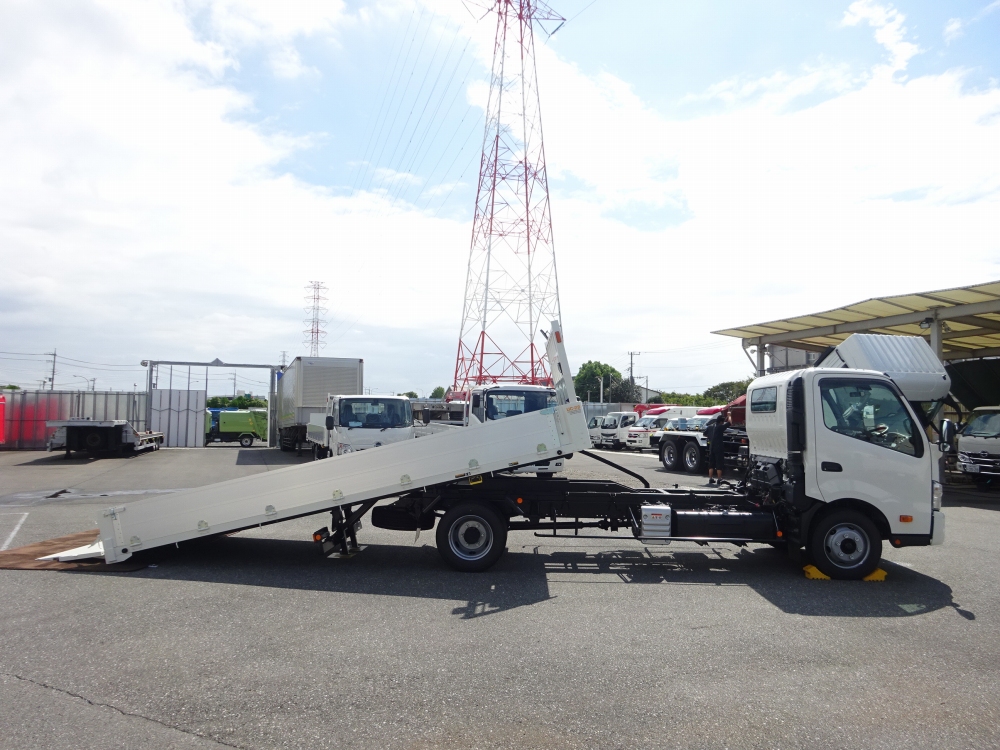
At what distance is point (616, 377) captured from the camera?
3878 inches

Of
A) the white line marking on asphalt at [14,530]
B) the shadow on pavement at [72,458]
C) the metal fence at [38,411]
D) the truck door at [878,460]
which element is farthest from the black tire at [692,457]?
the metal fence at [38,411]

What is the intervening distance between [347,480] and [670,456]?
16582 millimetres

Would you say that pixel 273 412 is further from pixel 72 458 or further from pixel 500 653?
pixel 500 653

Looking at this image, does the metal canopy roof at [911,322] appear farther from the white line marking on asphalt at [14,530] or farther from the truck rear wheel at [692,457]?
the white line marking on asphalt at [14,530]

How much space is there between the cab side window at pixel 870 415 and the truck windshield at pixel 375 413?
13.0 meters

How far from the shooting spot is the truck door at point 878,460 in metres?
7.54

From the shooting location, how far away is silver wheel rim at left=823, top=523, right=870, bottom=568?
25.0 ft

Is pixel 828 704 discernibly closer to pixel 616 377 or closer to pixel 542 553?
pixel 542 553

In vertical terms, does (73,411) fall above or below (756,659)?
above

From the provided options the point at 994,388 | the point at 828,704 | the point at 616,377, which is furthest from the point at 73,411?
the point at 616,377

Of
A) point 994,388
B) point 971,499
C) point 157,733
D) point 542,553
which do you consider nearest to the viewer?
point 157,733

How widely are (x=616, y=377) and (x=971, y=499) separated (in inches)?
3230

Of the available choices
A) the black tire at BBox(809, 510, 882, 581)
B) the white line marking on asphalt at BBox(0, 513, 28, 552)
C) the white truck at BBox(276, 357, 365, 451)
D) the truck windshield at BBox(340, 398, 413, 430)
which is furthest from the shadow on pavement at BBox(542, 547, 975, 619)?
the white truck at BBox(276, 357, 365, 451)

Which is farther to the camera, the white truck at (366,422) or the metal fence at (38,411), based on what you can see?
the metal fence at (38,411)
